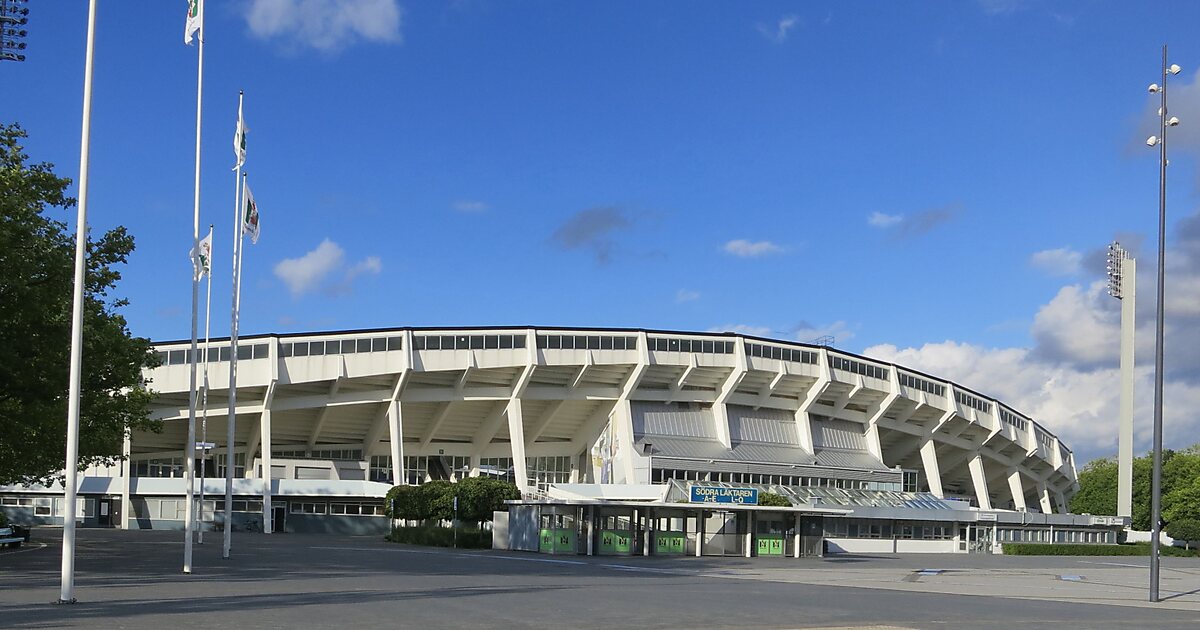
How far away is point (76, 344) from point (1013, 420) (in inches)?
3992

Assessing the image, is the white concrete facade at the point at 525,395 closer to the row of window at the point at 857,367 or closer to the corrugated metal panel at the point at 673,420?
the row of window at the point at 857,367

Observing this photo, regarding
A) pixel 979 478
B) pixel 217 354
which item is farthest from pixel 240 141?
pixel 979 478

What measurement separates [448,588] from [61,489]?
69.3 metres

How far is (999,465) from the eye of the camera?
371 ft

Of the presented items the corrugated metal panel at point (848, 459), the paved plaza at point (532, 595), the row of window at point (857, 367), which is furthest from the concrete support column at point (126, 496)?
the row of window at point (857, 367)

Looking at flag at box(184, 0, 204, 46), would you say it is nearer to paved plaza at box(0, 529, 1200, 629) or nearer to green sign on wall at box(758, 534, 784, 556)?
paved plaza at box(0, 529, 1200, 629)

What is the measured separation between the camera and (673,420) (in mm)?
88688

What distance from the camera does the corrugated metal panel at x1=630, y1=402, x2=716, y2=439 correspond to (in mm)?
87375

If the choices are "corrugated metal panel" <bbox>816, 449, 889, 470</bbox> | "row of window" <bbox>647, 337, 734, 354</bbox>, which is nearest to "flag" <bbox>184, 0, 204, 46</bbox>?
"row of window" <bbox>647, 337, 734, 354</bbox>

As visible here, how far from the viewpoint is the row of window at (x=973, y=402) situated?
100 meters

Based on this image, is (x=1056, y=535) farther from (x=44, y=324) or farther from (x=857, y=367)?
(x=44, y=324)

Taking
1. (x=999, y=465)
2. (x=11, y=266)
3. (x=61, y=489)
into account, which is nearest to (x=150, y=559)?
(x=11, y=266)

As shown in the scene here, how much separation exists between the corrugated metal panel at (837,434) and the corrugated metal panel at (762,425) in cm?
221

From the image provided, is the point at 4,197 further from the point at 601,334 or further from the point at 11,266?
the point at 601,334
